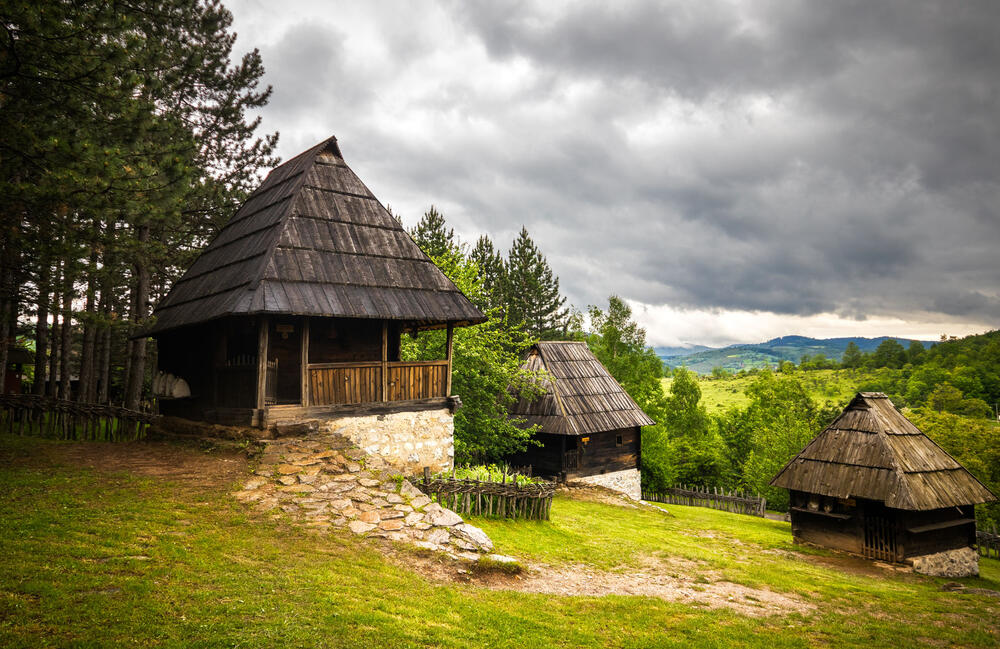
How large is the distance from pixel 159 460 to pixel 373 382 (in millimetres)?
4440

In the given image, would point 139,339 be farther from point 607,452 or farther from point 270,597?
point 607,452

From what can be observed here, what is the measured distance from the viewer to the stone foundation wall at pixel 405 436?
38.5ft

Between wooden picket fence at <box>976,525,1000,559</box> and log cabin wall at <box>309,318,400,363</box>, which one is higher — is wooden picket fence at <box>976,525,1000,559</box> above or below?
below

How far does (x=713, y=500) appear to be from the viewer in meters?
28.5

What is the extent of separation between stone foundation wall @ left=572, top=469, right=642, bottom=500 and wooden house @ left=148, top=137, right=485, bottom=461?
12331mm

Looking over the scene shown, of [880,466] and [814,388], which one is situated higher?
[814,388]

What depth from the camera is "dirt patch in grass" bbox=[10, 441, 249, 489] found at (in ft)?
31.0

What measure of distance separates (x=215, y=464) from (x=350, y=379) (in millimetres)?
3093

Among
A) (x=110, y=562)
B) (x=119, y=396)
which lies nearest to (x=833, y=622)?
(x=110, y=562)

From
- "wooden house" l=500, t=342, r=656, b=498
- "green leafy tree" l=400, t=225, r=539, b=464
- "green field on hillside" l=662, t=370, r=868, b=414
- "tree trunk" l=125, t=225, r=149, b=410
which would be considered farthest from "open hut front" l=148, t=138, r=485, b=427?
"green field on hillside" l=662, t=370, r=868, b=414

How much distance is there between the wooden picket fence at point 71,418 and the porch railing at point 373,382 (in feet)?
18.8

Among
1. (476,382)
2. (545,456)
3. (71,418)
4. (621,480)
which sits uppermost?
(476,382)

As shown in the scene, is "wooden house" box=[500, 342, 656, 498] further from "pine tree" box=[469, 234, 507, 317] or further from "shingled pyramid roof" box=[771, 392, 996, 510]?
"pine tree" box=[469, 234, 507, 317]

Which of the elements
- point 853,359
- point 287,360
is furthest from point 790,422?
point 853,359
